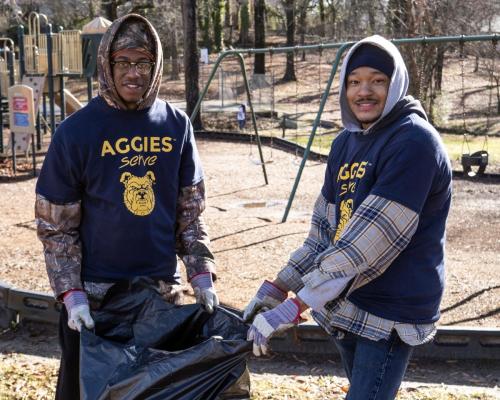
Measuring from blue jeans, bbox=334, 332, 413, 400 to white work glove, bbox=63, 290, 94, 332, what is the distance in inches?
35.4

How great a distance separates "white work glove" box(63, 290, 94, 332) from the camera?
253 centimetres

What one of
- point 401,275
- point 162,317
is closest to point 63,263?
point 162,317

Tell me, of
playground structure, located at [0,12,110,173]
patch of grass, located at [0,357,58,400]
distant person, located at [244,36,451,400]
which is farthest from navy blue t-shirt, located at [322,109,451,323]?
playground structure, located at [0,12,110,173]

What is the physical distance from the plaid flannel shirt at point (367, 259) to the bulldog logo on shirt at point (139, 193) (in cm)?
70

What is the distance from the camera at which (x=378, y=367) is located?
2.27 m

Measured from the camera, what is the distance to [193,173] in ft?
9.20

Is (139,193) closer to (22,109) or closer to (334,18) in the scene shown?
(22,109)

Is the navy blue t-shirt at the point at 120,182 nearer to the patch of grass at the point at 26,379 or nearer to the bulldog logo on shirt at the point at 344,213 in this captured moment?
the bulldog logo on shirt at the point at 344,213

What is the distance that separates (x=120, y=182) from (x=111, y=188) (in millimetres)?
37

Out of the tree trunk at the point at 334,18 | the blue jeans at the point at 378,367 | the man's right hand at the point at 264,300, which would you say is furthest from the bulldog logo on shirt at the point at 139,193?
the tree trunk at the point at 334,18

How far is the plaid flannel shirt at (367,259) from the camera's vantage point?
214 centimetres

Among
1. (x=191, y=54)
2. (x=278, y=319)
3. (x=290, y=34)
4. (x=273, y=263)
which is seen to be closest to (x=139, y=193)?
(x=278, y=319)

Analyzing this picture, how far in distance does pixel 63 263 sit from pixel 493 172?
33.9 feet

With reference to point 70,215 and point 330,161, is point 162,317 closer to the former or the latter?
point 70,215
